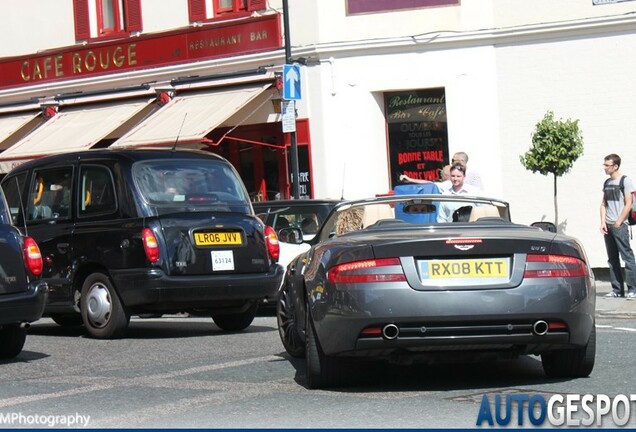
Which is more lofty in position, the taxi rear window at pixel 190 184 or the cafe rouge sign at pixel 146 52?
the cafe rouge sign at pixel 146 52

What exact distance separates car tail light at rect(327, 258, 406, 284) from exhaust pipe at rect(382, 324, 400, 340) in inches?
11.3

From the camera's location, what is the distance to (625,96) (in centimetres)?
2238

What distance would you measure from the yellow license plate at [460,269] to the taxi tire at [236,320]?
5550 mm

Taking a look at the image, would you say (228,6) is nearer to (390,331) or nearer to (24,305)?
(24,305)

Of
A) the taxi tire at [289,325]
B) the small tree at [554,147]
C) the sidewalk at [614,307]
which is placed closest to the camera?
the taxi tire at [289,325]

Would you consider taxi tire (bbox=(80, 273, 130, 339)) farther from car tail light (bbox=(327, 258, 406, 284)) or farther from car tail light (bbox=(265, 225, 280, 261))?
car tail light (bbox=(327, 258, 406, 284))

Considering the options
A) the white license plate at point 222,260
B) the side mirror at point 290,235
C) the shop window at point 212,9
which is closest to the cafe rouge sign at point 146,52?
the shop window at point 212,9

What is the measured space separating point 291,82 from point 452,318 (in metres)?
15.8

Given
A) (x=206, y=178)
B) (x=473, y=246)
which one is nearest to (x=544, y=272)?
(x=473, y=246)

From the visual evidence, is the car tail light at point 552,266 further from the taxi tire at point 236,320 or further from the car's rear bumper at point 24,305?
the taxi tire at point 236,320

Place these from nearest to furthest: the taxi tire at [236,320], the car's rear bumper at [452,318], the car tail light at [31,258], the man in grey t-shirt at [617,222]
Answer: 1. the car's rear bumper at [452,318]
2. the car tail light at [31,258]
3. the taxi tire at [236,320]
4. the man in grey t-shirt at [617,222]

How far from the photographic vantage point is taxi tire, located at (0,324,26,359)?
11.5 metres

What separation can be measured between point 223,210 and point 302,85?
11.8 meters

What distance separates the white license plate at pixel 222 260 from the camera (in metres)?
12.9
